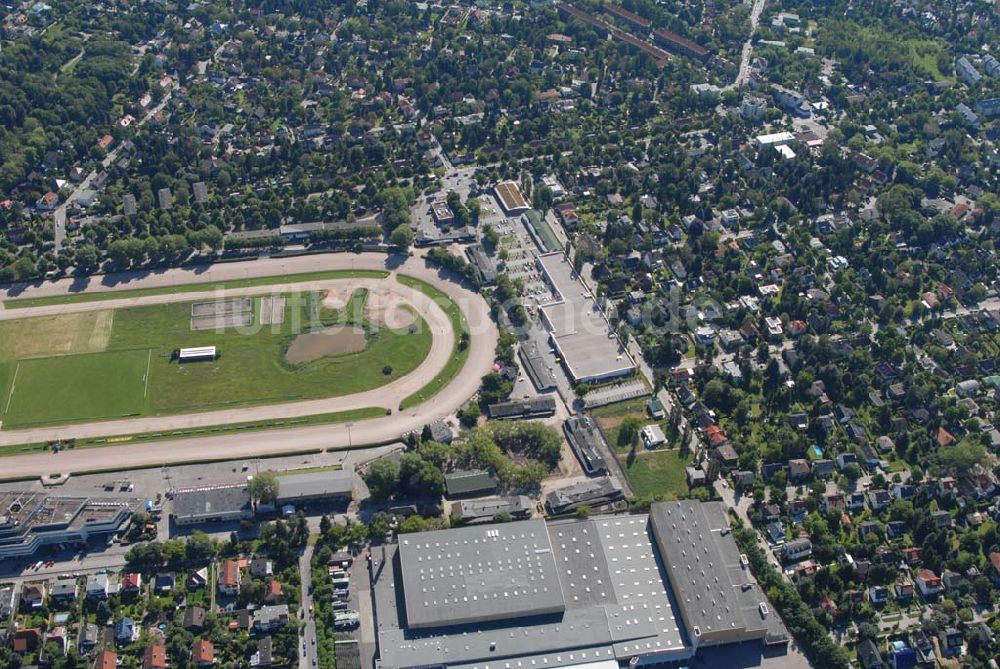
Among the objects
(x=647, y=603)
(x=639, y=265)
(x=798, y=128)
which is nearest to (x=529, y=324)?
(x=639, y=265)

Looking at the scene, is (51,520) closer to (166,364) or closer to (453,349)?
(166,364)

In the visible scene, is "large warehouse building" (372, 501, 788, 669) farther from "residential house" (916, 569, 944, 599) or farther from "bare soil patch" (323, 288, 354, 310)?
"bare soil patch" (323, 288, 354, 310)

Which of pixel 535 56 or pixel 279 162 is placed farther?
pixel 535 56

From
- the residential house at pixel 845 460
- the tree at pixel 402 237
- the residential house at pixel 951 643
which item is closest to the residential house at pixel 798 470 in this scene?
the residential house at pixel 845 460

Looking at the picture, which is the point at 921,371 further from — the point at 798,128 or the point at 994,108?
the point at 994,108

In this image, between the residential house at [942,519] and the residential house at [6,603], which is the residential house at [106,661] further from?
the residential house at [942,519]

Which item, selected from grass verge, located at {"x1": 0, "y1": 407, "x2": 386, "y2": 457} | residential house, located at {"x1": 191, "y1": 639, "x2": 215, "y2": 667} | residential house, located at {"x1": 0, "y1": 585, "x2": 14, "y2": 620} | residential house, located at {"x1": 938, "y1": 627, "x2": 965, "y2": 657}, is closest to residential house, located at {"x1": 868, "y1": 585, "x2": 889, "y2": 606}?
residential house, located at {"x1": 938, "y1": 627, "x2": 965, "y2": 657}
